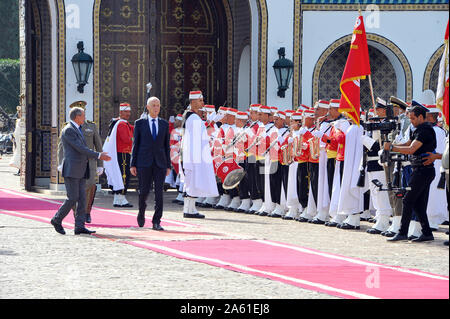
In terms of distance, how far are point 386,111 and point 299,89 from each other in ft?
28.4

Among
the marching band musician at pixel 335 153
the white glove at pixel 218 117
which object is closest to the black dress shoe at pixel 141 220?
the marching band musician at pixel 335 153

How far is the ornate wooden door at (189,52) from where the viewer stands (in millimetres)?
23219

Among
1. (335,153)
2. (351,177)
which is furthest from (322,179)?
(351,177)

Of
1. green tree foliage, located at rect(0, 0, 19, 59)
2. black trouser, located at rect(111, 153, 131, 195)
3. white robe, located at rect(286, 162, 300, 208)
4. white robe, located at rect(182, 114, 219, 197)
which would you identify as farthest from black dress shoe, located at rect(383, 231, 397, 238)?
green tree foliage, located at rect(0, 0, 19, 59)

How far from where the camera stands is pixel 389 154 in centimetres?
1259

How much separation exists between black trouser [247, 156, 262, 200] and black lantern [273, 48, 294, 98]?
13.9 feet

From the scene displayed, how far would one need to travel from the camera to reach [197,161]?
53.1 ft

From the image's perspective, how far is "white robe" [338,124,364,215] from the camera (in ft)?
48.1

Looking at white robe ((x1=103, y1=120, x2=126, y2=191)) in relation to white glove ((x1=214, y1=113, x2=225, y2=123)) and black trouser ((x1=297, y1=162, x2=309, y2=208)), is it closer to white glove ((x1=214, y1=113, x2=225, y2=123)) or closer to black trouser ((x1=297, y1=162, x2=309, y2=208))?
white glove ((x1=214, y1=113, x2=225, y2=123))

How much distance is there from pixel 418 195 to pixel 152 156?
3.65m

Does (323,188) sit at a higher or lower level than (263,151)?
lower

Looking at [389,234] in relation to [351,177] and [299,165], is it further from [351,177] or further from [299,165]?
[299,165]
